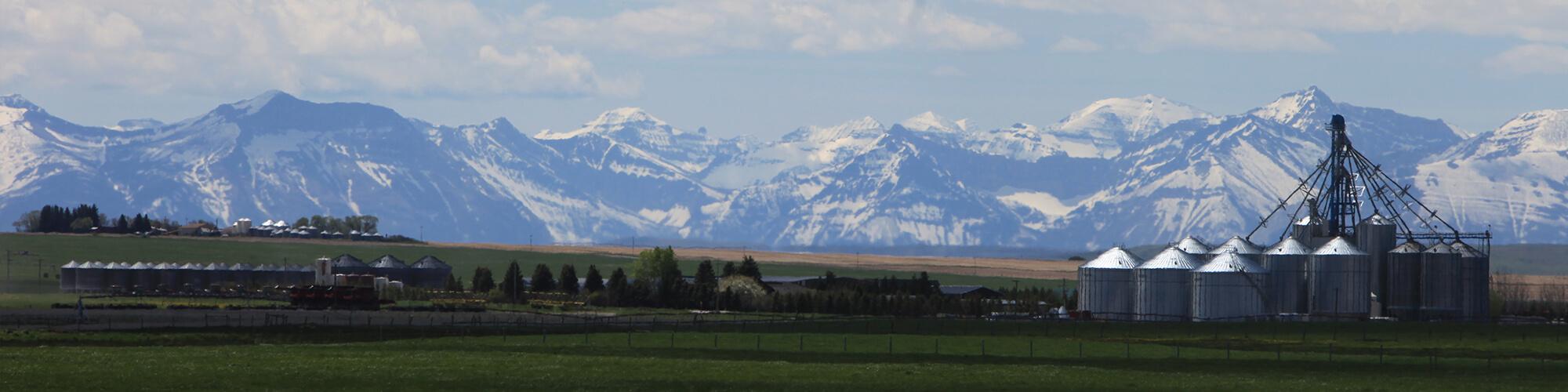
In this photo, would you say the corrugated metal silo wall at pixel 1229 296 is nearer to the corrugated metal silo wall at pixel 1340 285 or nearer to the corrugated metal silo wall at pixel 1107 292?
the corrugated metal silo wall at pixel 1340 285

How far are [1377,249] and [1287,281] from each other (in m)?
9.40

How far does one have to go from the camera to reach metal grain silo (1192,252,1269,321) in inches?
6959

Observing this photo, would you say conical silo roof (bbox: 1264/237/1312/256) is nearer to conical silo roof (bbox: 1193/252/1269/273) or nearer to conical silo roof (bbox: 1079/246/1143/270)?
conical silo roof (bbox: 1193/252/1269/273)

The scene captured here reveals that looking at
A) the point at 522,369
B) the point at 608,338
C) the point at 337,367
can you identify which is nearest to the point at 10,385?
the point at 337,367

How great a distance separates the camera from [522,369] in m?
88.5

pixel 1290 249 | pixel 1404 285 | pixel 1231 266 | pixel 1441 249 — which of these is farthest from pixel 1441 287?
pixel 1231 266

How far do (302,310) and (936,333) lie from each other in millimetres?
61257

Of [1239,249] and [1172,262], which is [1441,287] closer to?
[1239,249]

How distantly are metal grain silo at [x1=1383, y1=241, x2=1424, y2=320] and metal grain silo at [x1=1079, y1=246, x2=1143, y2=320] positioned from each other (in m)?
21.7

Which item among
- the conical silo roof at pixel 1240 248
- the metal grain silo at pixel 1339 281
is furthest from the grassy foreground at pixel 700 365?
the conical silo roof at pixel 1240 248

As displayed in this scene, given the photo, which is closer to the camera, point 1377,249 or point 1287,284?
point 1287,284

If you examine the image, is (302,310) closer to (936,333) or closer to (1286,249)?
(936,333)

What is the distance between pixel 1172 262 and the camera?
183000 mm

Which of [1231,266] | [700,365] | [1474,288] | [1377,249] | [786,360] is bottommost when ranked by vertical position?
[786,360]
